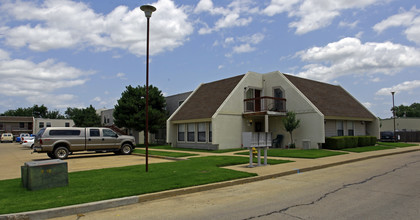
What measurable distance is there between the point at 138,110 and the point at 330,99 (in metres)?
18.9

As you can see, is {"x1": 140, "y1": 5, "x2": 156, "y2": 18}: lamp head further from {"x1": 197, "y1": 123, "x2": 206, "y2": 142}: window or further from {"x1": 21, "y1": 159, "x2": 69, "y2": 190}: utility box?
{"x1": 197, "y1": 123, "x2": 206, "y2": 142}: window

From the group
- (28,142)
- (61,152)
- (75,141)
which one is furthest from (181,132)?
(28,142)

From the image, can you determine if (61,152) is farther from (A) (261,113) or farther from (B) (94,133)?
(A) (261,113)

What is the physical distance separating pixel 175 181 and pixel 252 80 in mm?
18264

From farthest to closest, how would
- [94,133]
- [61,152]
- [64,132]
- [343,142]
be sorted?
[343,142] → [94,133] → [64,132] → [61,152]

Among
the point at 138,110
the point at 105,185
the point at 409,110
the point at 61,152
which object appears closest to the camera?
the point at 105,185

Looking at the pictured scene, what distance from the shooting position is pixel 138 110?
106 feet

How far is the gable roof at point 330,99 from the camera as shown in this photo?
25.0 metres

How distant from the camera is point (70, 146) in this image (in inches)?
754

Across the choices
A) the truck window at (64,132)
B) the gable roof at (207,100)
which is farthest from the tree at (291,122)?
the truck window at (64,132)

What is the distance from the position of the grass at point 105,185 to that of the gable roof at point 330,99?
16050 mm

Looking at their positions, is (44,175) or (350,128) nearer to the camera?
(44,175)

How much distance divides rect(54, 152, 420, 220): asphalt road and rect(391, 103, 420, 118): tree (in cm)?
12071

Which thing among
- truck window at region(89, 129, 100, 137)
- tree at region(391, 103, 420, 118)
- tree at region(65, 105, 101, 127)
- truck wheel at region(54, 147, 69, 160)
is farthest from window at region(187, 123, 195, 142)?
tree at region(391, 103, 420, 118)
